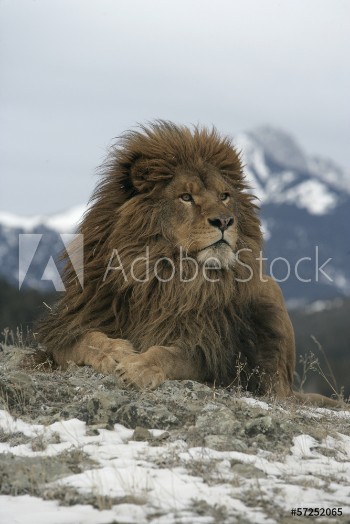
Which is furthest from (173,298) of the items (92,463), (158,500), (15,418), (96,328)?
(158,500)

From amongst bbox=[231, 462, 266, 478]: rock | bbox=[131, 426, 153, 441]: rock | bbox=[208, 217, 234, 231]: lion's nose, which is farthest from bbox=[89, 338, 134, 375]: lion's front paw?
bbox=[231, 462, 266, 478]: rock

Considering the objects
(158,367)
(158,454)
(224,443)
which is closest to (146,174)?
(158,367)

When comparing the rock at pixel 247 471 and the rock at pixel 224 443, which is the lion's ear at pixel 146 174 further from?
the rock at pixel 247 471

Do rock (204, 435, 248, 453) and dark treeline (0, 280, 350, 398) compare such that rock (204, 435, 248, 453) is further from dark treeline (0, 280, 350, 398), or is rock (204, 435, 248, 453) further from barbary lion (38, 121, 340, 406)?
dark treeline (0, 280, 350, 398)

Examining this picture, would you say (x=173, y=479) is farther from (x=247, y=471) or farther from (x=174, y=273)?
(x=174, y=273)

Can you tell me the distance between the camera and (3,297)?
44906 millimetres

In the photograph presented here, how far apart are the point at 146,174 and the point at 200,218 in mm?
707

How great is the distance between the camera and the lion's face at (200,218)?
7875 millimetres

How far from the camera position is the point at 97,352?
7.80 meters

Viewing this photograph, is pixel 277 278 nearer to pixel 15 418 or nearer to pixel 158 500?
pixel 15 418

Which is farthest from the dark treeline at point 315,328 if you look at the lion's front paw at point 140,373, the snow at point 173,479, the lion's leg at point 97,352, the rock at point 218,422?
the snow at point 173,479

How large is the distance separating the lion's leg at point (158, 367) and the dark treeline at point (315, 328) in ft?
24.4

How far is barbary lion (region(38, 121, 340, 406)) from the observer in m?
7.99

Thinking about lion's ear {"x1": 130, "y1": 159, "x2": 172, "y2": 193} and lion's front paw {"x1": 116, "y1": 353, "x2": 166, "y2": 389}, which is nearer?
lion's front paw {"x1": 116, "y1": 353, "x2": 166, "y2": 389}
